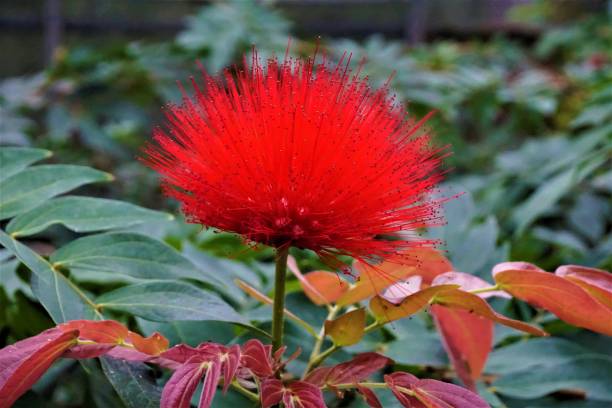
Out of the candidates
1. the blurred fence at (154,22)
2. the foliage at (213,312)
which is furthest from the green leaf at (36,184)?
the blurred fence at (154,22)

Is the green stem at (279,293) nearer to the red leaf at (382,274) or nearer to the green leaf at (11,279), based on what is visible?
the red leaf at (382,274)

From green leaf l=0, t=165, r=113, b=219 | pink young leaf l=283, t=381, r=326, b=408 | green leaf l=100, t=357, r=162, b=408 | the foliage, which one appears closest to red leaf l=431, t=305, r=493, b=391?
the foliage

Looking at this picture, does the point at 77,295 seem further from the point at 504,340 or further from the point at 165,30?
the point at 165,30

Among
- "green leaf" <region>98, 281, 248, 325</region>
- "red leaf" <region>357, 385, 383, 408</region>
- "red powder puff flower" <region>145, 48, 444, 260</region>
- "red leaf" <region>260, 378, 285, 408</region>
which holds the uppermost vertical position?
"red powder puff flower" <region>145, 48, 444, 260</region>

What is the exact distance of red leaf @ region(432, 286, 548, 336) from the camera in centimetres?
73

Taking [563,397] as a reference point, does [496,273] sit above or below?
above

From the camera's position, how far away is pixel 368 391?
0.69 meters

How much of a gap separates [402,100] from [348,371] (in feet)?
2.57

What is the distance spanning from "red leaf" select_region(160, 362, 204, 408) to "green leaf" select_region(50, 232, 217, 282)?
8.1 inches

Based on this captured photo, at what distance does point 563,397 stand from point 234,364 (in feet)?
1.75

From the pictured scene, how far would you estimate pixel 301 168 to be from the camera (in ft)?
2.36

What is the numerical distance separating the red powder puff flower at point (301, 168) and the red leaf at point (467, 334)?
16 centimetres

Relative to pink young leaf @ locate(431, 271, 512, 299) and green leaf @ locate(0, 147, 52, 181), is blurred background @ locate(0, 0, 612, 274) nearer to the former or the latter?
pink young leaf @ locate(431, 271, 512, 299)

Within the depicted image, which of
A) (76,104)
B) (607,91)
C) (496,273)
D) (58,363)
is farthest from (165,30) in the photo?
(496,273)
